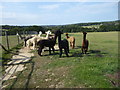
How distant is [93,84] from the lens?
420cm

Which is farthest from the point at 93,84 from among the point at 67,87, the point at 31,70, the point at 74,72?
the point at 31,70

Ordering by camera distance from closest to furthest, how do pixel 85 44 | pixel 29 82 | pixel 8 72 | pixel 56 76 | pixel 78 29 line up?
pixel 29 82, pixel 56 76, pixel 8 72, pixel 85 44, pixel 78 29

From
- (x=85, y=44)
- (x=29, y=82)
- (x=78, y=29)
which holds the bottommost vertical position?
(x=29, y=82)

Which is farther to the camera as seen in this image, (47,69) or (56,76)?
(47,69)

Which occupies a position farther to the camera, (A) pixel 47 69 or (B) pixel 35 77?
(A) pixel 47 69

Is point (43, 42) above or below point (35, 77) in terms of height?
above

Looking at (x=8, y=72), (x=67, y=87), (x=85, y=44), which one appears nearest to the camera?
(x=67, y=87)

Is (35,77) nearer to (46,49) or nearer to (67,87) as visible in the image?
(67,87)

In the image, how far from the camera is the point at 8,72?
5.84 m

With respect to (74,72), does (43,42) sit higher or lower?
higher

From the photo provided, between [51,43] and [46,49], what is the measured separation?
7.01ft

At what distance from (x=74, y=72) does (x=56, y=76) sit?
0.77 meters

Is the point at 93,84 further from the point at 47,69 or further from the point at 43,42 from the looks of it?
the point at 43,42

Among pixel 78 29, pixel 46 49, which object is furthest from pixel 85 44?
pixel 78 29
